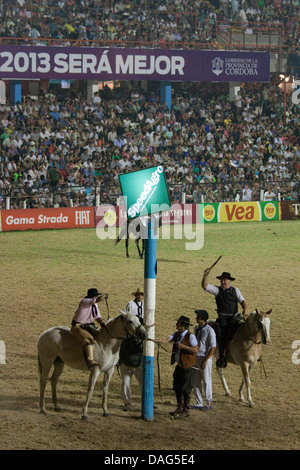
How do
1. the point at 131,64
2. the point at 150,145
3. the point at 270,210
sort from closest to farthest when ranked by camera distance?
the point at 270,210 → the point at 150,145 → the point at 131,64

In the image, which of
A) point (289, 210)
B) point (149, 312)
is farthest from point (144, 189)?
point (289, 210)

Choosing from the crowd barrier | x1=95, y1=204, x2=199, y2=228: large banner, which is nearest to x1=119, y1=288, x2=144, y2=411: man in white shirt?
the crowd barrier

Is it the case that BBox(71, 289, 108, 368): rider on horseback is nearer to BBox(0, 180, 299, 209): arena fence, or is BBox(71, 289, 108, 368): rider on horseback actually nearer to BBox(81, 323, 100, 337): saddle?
BBox(81, 323, 100, 337): saddle

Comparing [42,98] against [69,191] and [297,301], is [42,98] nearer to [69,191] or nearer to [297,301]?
[69,191]

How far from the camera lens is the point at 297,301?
63.8 feet

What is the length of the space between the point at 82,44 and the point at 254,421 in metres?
29.9

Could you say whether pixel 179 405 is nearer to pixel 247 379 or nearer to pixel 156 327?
pixel 247 379

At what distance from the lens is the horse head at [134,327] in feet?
35.9

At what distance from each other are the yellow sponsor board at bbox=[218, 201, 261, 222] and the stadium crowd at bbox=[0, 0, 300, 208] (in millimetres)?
429

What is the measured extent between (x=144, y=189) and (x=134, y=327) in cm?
204

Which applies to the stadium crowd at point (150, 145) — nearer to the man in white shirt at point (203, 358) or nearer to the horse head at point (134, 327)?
the man in white shirt at point (203, 358)

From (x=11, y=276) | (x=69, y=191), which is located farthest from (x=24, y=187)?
(x=11, y=276)

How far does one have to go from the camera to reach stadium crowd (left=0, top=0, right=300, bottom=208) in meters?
32.9

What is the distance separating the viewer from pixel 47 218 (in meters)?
31.5
